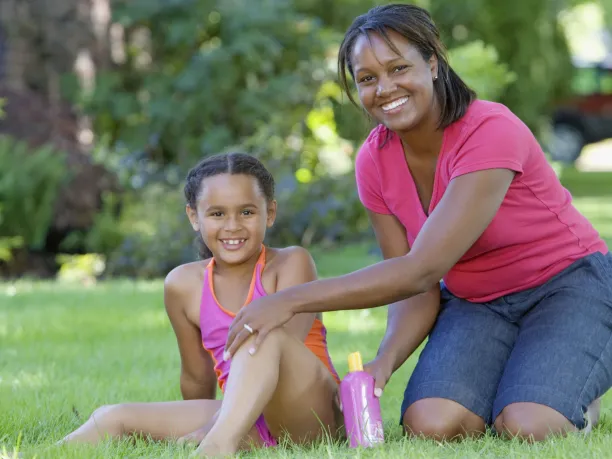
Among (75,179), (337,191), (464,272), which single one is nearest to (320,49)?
(337,191)

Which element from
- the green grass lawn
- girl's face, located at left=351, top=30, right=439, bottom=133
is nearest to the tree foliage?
the green grass lawn

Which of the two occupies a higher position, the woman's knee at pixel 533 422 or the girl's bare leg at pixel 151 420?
the girl's bare leg at pixel 151 420

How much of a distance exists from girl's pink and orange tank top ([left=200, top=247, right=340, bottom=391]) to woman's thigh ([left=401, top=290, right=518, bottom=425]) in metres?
0.30

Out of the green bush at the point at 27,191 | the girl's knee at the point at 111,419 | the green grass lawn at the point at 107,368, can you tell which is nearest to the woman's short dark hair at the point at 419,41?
the green grass lawn at the point at 107,368

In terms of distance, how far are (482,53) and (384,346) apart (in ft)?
20.8

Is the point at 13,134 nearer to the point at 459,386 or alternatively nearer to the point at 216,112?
the point at 216,112

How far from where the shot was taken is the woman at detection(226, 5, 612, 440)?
3.20m

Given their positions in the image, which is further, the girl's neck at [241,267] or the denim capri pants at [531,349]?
the girl's neck at [241,267]

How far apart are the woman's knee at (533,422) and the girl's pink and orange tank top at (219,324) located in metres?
0.54

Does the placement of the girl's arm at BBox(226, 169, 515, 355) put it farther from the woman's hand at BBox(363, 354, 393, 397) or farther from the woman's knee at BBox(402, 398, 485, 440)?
the woman's knee at BBox(402, 398, 485, 440)

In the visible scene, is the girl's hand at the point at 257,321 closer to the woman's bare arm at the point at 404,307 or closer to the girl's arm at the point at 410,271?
the girl's arm at the point at 410,271

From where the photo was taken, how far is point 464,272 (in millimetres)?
3639

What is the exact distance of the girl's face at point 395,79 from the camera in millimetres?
3344

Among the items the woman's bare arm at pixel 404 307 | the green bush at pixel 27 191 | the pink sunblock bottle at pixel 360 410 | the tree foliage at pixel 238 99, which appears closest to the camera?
the pink sunblock bottle at pixel 360 410
